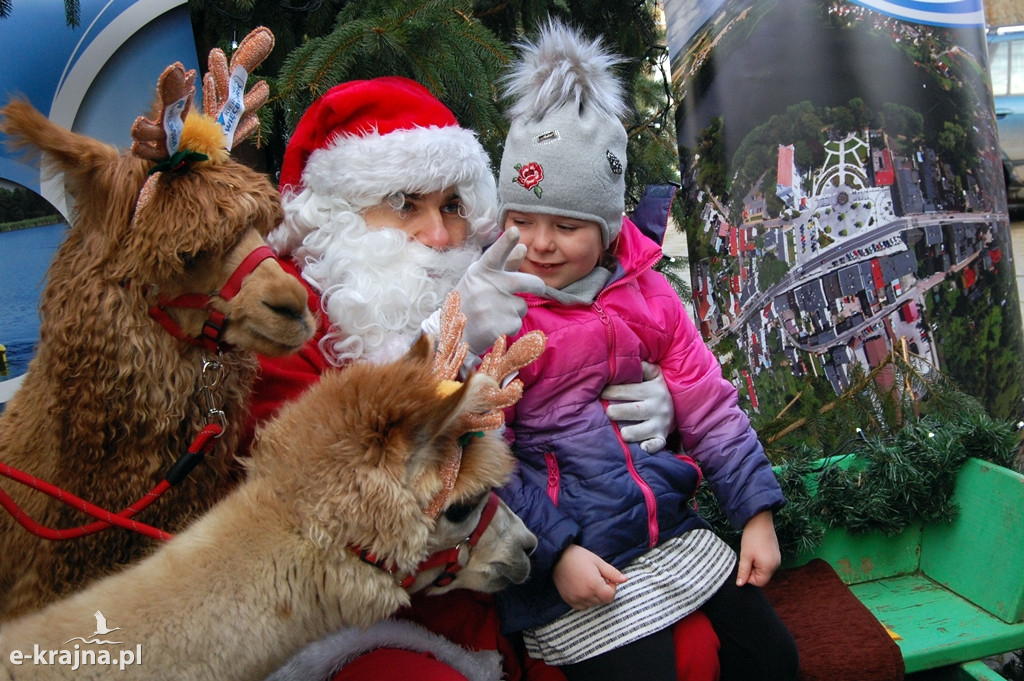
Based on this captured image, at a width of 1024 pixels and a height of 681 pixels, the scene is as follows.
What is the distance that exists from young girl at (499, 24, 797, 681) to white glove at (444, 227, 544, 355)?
0.23 meters

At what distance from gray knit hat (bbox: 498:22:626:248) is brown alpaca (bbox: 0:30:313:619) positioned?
84 cm

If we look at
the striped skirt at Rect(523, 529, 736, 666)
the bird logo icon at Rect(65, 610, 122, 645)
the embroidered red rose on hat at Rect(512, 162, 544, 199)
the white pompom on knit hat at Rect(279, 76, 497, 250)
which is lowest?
the striped skirt at Rect(523, 529, 736, 666)

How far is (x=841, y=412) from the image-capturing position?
11.3 ft

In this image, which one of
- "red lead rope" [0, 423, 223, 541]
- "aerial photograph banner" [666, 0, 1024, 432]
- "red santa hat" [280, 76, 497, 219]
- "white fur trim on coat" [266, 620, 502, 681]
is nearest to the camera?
"red lead rope" [0, 423, 223, 541]

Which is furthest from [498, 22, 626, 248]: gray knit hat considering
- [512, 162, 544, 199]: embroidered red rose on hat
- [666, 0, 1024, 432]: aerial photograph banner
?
[666, 0, 1024, 432]: aerial photograph banner

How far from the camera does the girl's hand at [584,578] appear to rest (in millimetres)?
2178

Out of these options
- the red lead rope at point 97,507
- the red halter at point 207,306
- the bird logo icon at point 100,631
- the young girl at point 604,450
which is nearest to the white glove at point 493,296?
the young girl at point 604,450

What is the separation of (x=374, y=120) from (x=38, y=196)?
146cm

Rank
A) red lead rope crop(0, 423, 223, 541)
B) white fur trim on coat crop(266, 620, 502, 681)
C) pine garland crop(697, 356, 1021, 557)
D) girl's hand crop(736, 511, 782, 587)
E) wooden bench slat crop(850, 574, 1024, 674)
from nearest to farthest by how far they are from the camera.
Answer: red lead rope crop(0, 423, 223, 541) → white fur trim on coat crop(266, 620, 502, 681) → girl's hand crop(736, 511, 782, 587) → wooden bench slat crop(850, 574, 1024, 674) → pine garland crop(697, 356, 1021, 557)

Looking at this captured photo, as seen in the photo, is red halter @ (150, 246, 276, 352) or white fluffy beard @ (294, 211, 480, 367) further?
white fluffy beard @ (294, 211, 480, 367)

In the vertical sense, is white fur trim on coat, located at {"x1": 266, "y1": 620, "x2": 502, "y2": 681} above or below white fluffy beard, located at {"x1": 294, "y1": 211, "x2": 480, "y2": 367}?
below

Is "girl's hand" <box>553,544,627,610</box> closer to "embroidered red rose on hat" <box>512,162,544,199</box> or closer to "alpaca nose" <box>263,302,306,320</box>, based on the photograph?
"alpaca nose" <box>263,302,306,320</box>

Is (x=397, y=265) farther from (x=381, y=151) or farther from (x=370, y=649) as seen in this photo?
(x=370, y=649)

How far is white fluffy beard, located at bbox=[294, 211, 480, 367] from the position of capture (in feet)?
8.19
